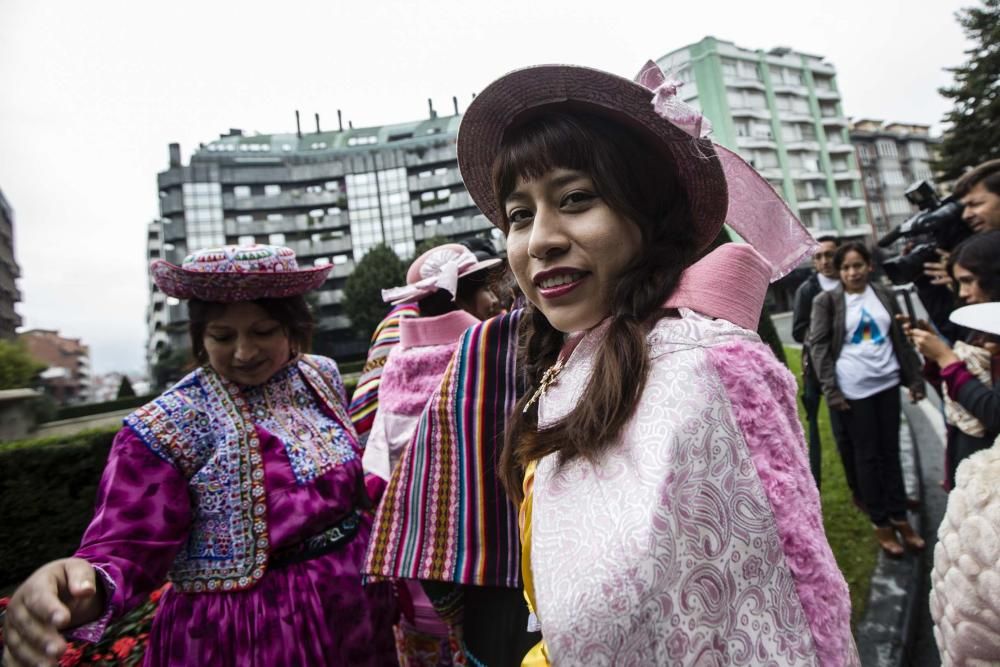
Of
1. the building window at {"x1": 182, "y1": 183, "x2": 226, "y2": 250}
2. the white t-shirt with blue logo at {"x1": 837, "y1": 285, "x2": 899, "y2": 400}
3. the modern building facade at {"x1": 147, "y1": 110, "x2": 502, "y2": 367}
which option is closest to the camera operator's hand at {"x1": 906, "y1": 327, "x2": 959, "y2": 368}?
the white t-shirt with blue logo at {"x1": 837, "y1": 285, "x2": 899, "y2": 400}

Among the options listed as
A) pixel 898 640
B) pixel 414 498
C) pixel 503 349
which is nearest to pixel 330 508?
pixel 414 498

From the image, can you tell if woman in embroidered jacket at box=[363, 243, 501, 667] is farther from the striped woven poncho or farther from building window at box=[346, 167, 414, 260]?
building window at box=[346, 167, 414, 260]

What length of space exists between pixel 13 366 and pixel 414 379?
10439 mm

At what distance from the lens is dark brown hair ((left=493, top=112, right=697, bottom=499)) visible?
3.12 ft

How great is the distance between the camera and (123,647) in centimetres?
296

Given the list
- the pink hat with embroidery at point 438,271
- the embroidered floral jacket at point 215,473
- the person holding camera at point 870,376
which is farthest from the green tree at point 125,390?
the person holding camera at point 870,376

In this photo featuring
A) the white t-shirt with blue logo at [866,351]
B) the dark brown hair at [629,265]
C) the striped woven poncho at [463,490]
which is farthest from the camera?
the white t-shirt with blue logo at [866,351]

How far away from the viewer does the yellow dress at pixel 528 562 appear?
108 centimetres

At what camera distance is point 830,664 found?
838mm

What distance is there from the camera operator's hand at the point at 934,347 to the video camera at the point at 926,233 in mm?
1050

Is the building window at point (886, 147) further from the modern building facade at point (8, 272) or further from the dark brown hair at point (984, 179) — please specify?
the modern building facade at point (8, 272)

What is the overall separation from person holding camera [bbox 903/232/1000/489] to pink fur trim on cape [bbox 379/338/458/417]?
2227 millimetres

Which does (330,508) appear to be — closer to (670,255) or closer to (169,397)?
(169,397)

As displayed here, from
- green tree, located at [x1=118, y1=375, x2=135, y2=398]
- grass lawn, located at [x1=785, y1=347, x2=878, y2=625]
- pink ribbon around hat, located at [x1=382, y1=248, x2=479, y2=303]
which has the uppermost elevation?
green tree, located at [x1=118, y1=375, x2=135, y2=398]
